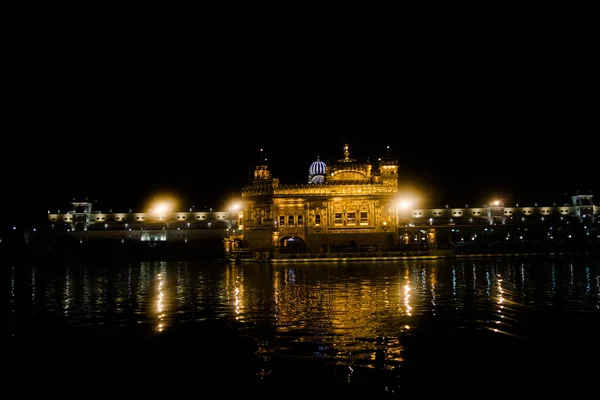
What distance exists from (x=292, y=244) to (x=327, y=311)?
41.0m

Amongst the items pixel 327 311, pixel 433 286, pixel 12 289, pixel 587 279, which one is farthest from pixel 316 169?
pixel 327 311

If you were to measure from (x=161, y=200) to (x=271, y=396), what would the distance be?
271ft

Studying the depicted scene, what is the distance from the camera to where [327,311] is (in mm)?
23109

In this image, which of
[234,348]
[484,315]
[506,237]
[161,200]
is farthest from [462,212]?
[234,348]

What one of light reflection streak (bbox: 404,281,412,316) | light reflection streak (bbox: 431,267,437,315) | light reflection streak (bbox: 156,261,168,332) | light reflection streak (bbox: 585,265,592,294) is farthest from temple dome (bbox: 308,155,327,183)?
light reflection streak (bbox: 404,281,412,316)

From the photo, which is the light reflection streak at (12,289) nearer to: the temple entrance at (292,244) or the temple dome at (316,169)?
the temple entrance at (292,244)

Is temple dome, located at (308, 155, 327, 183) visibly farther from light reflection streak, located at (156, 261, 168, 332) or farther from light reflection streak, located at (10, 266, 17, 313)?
light reflection streak, located at (10, 266, 17, 313)

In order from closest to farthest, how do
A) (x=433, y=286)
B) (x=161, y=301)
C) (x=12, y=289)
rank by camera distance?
(x=161, y=301)
(x=433, y=286)
(x=12, y=289)

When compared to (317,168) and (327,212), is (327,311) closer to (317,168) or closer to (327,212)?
(327,212)

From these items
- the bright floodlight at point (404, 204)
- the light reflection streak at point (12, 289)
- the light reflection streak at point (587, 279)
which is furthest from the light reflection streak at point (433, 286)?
the bright floodlight at point (404, 204)

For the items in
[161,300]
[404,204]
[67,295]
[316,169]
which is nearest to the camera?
[161,300]

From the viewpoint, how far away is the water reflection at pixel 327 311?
54.1 ft

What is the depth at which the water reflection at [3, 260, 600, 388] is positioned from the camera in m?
16.5

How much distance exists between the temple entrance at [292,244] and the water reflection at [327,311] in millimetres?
18880
